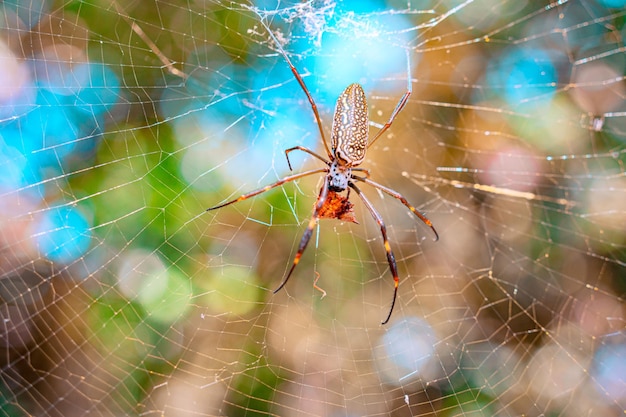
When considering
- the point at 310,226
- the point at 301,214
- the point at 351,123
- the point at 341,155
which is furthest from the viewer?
the point at 301,214

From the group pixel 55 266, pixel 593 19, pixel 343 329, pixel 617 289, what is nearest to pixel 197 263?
pixel 55 266

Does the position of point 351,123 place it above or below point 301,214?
above

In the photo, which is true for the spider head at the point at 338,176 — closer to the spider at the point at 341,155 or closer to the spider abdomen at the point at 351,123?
the spider at the point at 341,155

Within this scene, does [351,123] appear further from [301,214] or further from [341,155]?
[301,214]

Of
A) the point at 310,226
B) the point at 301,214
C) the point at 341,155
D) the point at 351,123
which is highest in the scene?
the point at 351,123

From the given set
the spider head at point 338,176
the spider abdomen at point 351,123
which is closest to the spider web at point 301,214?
the spider head at point 338,176

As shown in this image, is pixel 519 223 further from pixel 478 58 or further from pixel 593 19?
pixel 593 19

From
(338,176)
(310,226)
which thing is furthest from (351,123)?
(310,226)
